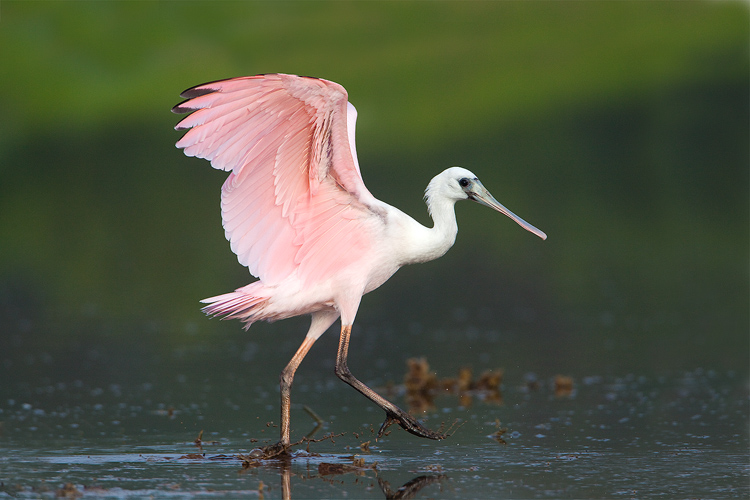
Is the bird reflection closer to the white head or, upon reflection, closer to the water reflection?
the water reflection

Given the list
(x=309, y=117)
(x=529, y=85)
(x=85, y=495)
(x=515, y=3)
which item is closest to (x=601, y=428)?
(x=309, y=117)

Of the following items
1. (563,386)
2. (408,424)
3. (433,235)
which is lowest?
(408,424)

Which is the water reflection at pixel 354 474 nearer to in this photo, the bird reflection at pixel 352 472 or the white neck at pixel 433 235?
the bird reflection at pixel 352 472

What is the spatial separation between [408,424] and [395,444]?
180mm

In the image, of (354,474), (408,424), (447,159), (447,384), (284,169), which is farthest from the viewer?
(447,159)

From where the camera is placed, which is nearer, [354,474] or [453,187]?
[354,474]

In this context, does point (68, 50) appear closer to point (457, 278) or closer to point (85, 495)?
point (457, 278)

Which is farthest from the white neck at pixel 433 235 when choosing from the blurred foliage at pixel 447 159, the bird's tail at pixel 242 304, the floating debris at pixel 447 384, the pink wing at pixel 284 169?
the blurred foliage at pixel 447 159

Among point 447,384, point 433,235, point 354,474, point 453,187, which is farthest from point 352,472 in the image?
point 447,384

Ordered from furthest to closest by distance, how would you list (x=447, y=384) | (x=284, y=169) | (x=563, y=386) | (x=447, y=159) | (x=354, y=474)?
1. (x=447, y=159)
2. (x=447, y=384)
3. (x=563, y=386)
4. (x=284, y=169)
5. (x=354, y=474)

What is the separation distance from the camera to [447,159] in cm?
3256

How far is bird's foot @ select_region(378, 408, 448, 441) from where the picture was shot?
7406 mm

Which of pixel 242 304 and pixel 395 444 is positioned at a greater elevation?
pixel 242 304

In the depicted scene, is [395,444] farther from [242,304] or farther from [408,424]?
[242,304]
